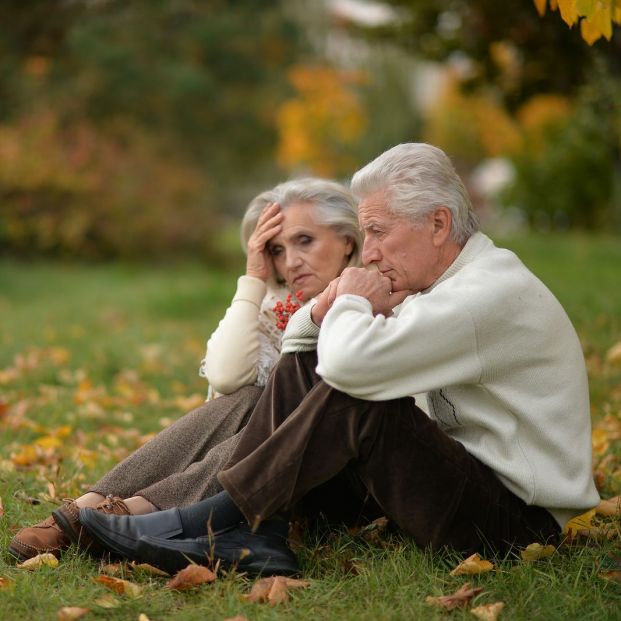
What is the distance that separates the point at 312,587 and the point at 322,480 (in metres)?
0.34

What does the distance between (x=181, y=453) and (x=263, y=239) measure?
929 millimetres

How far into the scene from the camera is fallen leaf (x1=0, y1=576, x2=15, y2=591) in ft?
9.54

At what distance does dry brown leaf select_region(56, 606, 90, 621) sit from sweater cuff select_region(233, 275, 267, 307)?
143cm

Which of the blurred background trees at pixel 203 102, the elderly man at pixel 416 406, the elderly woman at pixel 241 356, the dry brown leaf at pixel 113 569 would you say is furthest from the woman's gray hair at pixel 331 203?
the blurred background trees at pixel 203 102

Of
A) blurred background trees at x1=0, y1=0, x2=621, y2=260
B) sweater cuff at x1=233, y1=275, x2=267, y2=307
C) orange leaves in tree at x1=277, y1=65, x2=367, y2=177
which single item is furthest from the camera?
orange leaves in tree at x1=277, y1=65, x2=367, y2=177

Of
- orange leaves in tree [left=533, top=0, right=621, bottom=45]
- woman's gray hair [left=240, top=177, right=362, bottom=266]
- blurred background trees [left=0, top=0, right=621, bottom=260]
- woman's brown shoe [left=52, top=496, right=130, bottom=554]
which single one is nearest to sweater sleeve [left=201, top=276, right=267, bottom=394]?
woman's gray hair [left=240, top=177, right=362, bottom=266]

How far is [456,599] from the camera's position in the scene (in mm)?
2773

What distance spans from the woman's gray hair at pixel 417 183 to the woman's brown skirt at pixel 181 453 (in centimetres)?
91

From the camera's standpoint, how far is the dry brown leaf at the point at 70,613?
8.89 ft

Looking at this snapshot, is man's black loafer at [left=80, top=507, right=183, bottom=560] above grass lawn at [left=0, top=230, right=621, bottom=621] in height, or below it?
above

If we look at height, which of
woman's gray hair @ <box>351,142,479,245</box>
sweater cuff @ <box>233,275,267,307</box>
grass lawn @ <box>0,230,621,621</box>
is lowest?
grass lawn @ <box>0,230,621,621</box>

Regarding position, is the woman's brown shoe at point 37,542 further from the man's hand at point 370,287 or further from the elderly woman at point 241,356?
the man's hand at point 370,287

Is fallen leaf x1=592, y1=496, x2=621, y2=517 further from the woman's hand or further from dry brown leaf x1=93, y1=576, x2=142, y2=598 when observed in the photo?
dry brown leaf x1=93, y1=576, x2=142, y2=598

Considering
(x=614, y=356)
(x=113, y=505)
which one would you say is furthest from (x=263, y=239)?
(x=614, y=356)
